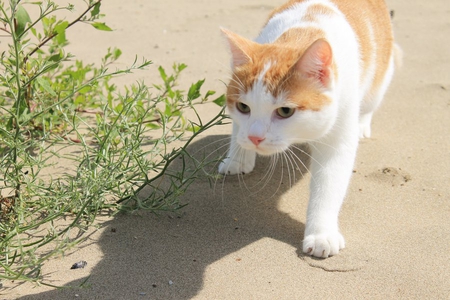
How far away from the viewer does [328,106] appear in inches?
105

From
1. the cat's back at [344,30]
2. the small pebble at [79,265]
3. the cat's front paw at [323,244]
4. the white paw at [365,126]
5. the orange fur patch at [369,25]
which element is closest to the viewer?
the small pebble at [79,265]

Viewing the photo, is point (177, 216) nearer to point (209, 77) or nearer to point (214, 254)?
point (214, 254)

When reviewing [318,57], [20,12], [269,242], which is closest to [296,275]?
[269,242]

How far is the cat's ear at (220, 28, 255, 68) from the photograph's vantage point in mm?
2713

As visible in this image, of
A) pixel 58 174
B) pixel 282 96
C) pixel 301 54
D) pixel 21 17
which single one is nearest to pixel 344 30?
pixel 301 54

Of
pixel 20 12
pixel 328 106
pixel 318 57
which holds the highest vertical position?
pixel 20 12

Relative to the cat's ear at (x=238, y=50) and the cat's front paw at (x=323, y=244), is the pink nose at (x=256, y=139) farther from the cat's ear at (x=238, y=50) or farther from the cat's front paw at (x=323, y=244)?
the cat's front paw at (x=323, y=244)

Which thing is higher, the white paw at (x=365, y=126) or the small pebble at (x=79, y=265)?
the small pebble at (x=79, y=265)

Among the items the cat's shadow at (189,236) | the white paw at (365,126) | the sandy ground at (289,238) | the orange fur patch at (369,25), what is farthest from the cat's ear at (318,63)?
the white paw at (365,126)

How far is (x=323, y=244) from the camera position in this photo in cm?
261

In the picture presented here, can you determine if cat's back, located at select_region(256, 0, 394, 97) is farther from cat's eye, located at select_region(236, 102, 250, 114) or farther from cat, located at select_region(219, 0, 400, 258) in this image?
cat's eye, located at select_region(236, 102, 250, 114)

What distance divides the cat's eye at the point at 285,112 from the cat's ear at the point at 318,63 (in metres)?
0.16

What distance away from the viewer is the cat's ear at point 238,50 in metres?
2.71

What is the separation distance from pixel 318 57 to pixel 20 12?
1.29m
